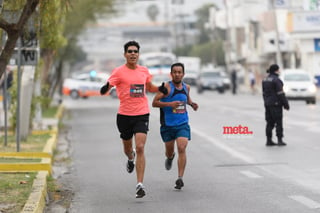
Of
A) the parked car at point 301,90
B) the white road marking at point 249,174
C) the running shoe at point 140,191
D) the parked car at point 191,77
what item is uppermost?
the running shoe at point 140,191

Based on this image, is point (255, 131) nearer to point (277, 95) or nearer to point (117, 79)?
point (277, 95)

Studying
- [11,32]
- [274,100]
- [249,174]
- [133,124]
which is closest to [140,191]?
[133,124]

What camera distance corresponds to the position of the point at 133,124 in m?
12.5

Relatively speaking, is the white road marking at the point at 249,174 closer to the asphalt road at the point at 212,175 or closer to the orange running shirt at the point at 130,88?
the asphalt road at the point at 212,175

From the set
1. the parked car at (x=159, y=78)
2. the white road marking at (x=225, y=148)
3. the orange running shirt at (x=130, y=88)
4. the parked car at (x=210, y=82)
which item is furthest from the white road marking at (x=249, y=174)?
the parked car at (x=159, y=78)

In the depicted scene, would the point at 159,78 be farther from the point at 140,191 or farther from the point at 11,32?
the point at 11,32

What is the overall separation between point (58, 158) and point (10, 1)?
711 centimetres

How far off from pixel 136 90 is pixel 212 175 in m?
2.95

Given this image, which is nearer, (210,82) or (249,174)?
(249,174)

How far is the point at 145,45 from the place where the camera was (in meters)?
189

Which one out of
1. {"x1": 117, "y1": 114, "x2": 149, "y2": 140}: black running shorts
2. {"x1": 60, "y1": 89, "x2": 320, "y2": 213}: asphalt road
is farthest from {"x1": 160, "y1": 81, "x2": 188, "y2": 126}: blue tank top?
{"x1": 60, "y1": 89, "x2": 320, "y2": 213}: asphalt road

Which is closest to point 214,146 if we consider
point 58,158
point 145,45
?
point 58,158

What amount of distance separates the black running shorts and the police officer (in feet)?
24.8

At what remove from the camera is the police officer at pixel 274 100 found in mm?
19656
